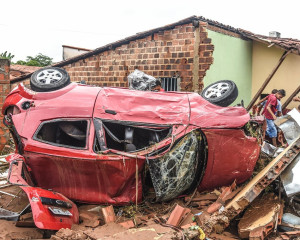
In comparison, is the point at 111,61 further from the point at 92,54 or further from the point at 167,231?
the point at 167,231

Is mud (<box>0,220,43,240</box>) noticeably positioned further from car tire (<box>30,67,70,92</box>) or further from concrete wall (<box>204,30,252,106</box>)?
concrete wall (<box>204,30,252,106</box>)

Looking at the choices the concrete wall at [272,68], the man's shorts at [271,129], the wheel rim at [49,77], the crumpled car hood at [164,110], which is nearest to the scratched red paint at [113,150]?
the crumpled car hood at [164,110]

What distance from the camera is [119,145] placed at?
16.8 ft

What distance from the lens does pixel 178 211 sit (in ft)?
14.8

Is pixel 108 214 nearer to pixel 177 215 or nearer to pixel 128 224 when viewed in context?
pixel 128 224

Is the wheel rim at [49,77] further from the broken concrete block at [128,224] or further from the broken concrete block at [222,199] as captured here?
the broken concrete block at [222,199]

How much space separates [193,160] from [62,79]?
2481 millimetres

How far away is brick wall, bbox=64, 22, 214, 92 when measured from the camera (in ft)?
30.0

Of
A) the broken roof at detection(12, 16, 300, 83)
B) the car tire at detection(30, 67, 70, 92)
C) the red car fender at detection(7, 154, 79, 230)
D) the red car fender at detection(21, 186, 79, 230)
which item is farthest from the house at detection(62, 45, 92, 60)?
the red car fender at detection(21, 186, 79, 230)

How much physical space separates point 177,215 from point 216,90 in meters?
2.39

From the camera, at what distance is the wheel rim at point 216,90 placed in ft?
18.9

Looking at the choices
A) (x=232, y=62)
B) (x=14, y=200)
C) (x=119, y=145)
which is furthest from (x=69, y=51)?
(x=119, y=145)

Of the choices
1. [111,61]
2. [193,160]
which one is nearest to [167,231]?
[193,160]

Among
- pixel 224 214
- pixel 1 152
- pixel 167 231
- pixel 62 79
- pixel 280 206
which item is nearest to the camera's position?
pixel 167 231
